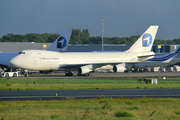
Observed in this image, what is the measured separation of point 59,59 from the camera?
5947cm

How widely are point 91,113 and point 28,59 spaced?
4216 centimetres

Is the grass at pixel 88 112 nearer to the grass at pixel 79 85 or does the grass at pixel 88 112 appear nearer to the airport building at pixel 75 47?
the grass at pixel 79 85

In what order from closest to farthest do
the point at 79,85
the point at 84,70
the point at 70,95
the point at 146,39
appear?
the point at 70,95, the point at 79,85, the point at 84,70, the point at 146,39

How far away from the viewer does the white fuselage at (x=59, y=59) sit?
5731cm

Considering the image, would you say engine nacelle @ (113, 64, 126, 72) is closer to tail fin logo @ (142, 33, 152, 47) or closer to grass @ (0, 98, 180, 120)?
tail fin logo @ (142, 33, 152, 47)

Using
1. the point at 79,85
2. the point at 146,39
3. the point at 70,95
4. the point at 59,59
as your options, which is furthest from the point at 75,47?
the point at 70,95

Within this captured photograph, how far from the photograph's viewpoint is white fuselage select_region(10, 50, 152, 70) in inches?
2256

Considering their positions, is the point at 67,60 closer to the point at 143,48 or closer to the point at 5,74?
the point at 5,74

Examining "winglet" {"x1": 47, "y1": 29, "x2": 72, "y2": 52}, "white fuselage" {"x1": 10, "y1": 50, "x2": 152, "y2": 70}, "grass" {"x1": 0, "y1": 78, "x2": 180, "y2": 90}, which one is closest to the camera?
"grass" {"x1": 0, "y1": 78, "x2": 180, "y2": 90}

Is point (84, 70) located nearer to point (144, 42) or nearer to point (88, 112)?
point (144, 42)

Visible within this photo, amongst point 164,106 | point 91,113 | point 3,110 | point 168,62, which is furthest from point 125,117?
point 168,62

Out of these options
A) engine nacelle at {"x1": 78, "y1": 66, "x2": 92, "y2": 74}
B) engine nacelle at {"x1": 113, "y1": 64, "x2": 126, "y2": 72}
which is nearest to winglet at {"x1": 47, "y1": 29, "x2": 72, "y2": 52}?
engine nacelle at {"x1": 78, "y1": 66, "x2": 92, "y2": 74}

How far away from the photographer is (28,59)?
57.2 metres

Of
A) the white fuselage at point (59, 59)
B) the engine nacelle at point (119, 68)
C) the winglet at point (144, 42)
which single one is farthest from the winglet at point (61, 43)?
the engine nacelle at point (119, 68)
